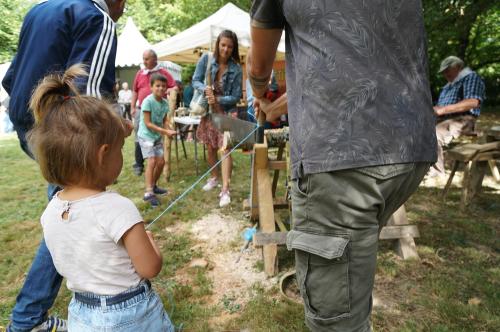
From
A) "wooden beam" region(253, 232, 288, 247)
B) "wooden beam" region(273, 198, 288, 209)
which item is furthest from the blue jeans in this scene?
"wooden beam" region(273, 198, 288, 209)

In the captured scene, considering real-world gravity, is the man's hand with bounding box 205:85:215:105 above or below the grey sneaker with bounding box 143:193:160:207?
above

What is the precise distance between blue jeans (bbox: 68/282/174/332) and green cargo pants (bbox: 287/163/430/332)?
60 centimetres

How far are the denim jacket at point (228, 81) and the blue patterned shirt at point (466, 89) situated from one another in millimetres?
3205

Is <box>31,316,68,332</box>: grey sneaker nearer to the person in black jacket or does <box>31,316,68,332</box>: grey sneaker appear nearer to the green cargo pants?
the person in black jacket

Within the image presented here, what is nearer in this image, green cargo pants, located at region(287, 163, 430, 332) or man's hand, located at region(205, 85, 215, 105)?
green cargo pants, located at region(287, 163, 430, 332)

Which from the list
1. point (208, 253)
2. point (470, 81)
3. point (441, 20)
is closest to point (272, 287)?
point (208, 253)

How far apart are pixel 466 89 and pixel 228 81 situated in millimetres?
3400

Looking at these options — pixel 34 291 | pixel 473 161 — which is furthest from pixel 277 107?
pixel 473 161

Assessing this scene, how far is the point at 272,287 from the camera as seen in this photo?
2.67m

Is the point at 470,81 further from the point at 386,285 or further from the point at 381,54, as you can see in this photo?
the point at 381,54

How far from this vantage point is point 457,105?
517cm

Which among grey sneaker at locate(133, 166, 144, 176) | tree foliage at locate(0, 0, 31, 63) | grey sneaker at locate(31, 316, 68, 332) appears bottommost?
grey sneaker at locate(133, 166, 144, 176)

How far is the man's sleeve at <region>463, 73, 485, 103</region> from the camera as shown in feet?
16.7

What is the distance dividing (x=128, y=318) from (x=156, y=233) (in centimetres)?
241
